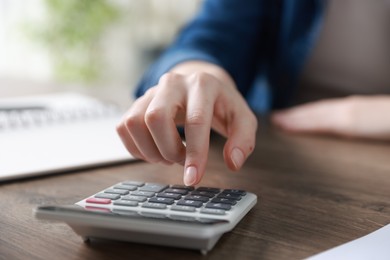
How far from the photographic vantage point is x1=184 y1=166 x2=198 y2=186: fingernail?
440 mm

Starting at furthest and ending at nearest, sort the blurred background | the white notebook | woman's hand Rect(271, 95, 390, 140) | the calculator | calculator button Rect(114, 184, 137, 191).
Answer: the blurred background
woman's hand Rect(271, 95, 390, 140)
the white notebook
calculator button Rect(114, 184, 137, 191)
the calculator

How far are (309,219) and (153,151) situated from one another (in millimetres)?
149

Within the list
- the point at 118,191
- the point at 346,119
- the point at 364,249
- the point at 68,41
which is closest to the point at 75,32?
the point at 68,41

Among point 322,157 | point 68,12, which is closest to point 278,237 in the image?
point 322,157

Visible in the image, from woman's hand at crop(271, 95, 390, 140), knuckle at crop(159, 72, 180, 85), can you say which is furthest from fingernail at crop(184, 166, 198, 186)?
woman's hand at crop(271, 95, 390, 140)

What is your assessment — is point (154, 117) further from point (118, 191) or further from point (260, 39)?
point (260, 39)

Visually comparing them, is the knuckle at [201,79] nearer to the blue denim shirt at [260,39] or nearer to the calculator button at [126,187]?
the calculator button at [126,187]

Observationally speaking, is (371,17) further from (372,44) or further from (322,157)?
(322,157)

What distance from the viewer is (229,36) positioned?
110 centimetres

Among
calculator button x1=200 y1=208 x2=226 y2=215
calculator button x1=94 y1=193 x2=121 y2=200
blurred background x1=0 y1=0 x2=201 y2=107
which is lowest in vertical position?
blurred background x1=0 y1=0 x2=201 y2=107

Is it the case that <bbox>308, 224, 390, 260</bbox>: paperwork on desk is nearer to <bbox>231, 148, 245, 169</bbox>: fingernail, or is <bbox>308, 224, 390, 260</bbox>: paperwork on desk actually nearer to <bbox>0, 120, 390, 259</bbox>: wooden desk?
<bbox>0, 120, 390, 259</bbox>: wooden desk

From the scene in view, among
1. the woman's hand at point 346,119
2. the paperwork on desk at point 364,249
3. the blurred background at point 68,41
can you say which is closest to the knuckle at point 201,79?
the paperwork on desk at point 364,249

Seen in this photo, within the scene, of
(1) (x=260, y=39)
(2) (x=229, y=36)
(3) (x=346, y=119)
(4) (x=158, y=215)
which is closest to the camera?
(4) (x=158, y=215)

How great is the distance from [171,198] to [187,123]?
0.27 ft
